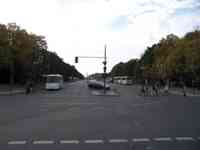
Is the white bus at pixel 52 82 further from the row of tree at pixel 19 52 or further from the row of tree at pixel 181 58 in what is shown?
the row of tree at pixel 181 58

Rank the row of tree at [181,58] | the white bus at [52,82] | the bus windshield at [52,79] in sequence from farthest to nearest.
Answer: the row of tree at [181,58]
the white bus at [52,82]
the bus windshield at [52,79]

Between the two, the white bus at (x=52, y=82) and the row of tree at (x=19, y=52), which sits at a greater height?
the row of tree at (x=19, y=52)

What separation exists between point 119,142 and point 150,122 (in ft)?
15.3

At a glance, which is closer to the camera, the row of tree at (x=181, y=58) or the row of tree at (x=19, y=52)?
the row of tree at (x=181, y=58)

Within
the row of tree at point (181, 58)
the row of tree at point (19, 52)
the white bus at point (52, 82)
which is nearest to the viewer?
the white bus at point (52, 82)

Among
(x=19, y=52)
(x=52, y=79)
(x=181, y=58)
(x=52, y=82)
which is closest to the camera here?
(x=52, y=79)

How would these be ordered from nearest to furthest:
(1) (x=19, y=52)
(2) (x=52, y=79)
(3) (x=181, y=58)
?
(2) (x=52, y=79)
(1) (x=19, y=52)
(3) (x=181, y=58)

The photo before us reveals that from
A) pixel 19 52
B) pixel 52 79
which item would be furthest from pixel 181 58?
pixel 19 52

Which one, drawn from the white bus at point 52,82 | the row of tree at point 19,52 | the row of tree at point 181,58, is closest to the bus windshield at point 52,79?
the white bus at point 52,82

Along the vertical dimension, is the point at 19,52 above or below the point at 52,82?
above

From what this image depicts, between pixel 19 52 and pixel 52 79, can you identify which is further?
pixel 19 52

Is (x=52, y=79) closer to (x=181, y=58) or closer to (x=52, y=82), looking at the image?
(x=52, y=82)

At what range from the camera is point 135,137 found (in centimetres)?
994

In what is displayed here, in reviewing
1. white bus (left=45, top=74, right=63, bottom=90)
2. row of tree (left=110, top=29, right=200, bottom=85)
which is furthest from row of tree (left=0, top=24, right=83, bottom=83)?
row of tree (left=110, top=29, right=200, bottom=85)
